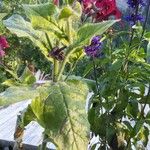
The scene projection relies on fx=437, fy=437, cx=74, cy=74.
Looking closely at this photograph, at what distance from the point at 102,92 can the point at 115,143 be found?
0.57ft

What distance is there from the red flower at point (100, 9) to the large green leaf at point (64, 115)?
24cm

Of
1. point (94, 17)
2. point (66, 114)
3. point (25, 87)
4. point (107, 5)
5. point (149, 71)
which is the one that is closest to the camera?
point (66, 114)

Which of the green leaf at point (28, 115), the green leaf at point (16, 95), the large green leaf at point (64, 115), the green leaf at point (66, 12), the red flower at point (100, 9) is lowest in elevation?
the green leaf at point (28, 115)

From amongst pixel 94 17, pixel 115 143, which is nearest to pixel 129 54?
pixel 115 143

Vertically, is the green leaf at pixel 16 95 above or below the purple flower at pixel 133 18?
above

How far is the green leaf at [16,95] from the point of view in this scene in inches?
34.4

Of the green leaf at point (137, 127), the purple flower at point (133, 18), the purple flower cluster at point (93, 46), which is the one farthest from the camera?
the purple flower at point (133, 18)

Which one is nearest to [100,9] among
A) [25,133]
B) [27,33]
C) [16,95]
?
[27,33]

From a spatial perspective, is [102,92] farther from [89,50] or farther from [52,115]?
[52,115]

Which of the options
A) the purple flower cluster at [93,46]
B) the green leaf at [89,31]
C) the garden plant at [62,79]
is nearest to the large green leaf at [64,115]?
the garden plant at [62,79]

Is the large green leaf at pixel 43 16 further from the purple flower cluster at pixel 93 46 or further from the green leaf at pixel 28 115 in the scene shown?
the purple flower cluster at pixel 93 46

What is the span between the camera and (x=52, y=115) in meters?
0.86

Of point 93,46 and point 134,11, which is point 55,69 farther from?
point 134,11

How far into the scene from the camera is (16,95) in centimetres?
89
